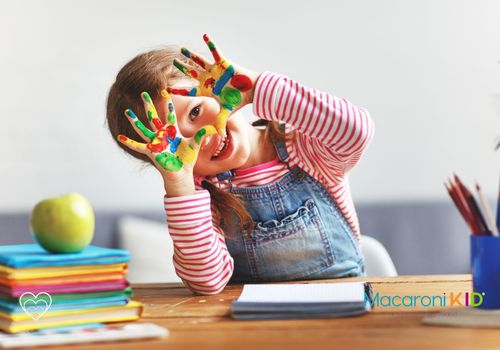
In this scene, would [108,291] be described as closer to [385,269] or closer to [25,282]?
[25,282]

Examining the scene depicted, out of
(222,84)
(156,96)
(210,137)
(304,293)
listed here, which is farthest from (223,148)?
(304,293)

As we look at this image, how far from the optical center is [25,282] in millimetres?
1025

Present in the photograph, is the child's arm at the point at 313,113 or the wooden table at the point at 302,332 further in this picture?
the child's arm at the point at 313,113

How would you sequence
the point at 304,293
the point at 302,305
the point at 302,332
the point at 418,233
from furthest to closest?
the point at 418,233 → the point at 304,293 → the point at 302,305 → the point at 302,332

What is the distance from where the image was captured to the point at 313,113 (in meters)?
1.42

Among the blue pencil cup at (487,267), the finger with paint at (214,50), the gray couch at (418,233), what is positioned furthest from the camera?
the gray couch at (418,233)

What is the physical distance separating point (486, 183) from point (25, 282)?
2.01 m

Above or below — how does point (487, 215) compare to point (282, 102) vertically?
below

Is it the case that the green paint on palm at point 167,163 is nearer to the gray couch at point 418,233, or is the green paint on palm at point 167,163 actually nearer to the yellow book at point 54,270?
the yellow book at point 54,270

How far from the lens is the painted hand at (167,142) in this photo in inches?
52.9

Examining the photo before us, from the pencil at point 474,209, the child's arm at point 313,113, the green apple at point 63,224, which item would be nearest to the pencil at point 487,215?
the pencil at point 474,209

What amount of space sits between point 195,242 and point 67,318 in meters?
0.38

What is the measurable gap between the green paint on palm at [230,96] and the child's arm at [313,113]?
1.3 inches

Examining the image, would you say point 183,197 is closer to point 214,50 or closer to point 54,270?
point 214,50
